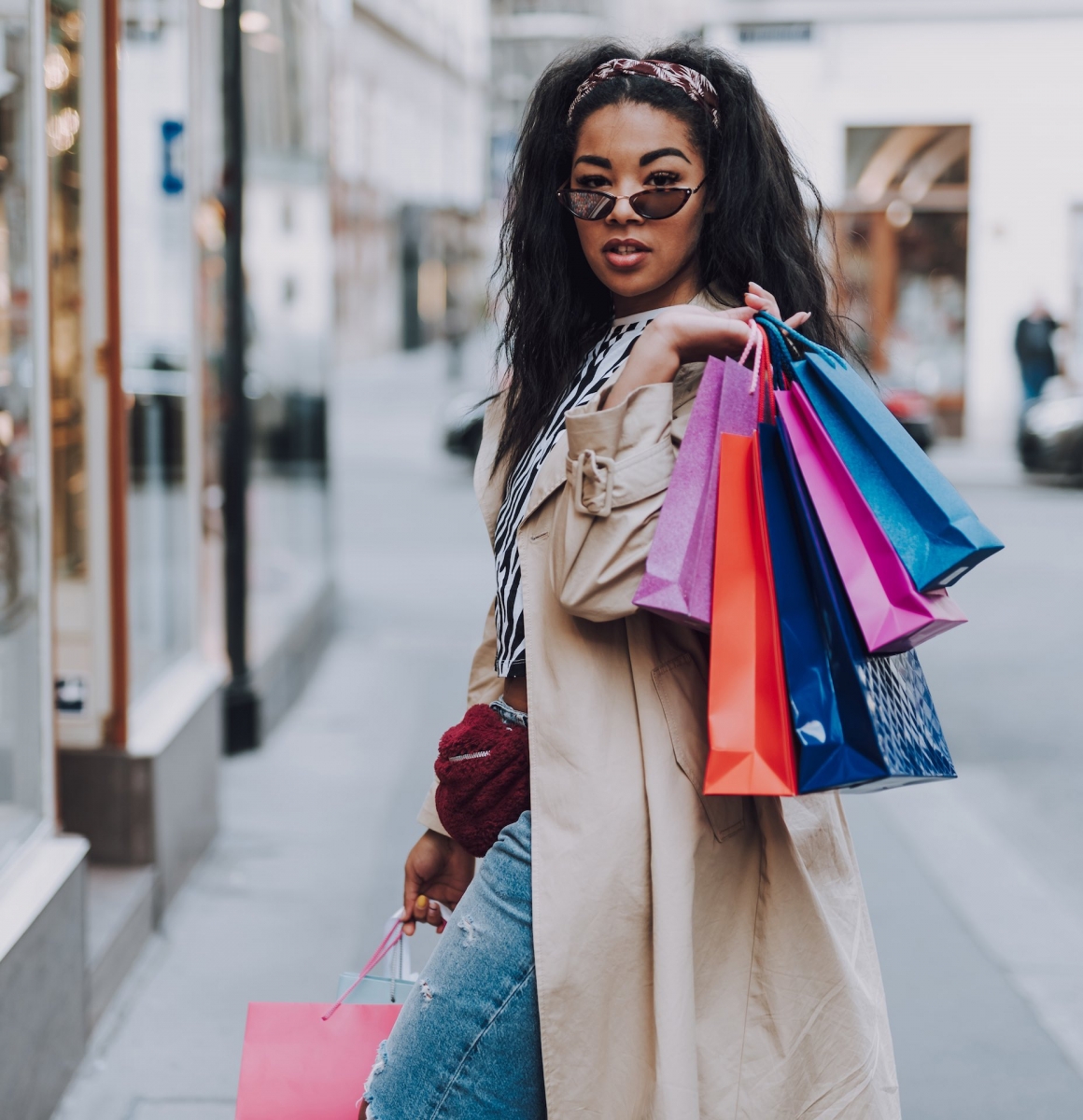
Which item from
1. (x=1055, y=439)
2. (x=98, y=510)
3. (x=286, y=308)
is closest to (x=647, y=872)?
(x=98, y=510)

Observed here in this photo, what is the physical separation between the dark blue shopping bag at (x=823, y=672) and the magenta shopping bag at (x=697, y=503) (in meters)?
0.05

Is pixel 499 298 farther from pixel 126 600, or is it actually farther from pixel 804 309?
pixel 126 600

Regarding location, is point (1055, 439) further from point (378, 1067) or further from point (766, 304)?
point (378, 1067)

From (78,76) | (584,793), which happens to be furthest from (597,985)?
(78,76)

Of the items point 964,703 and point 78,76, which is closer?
point 78,76

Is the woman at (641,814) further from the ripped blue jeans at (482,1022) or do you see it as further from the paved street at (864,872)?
the paved street at (864,872)

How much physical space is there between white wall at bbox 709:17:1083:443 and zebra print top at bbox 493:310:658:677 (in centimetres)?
1773

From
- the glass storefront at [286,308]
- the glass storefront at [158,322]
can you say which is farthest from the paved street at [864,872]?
the glass storefront at [158,322]

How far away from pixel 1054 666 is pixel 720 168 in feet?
20.1

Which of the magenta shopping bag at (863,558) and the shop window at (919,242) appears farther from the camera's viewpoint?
the shop window at (919,242)

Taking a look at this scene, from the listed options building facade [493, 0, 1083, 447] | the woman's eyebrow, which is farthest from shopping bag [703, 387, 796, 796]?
building facade [493, 0, 1083, 447]

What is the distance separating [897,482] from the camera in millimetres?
1609

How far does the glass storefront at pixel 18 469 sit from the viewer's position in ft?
10.4

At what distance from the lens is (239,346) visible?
5879 mm
